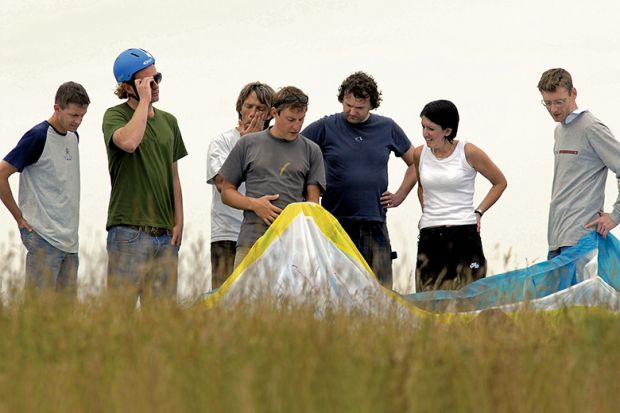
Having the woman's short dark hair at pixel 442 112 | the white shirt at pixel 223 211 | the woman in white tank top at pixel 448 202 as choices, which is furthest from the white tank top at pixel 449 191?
the white shirt at pixel 223 211

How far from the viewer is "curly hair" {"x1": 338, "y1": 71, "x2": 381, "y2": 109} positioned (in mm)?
8320

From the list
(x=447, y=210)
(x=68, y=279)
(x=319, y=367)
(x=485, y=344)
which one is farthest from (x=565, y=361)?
(x=68, y=279)

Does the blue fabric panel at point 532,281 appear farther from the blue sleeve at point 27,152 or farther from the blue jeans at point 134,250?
the blue sleeve at point 27,152

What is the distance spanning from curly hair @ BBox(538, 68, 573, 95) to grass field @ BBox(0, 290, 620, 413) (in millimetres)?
2569

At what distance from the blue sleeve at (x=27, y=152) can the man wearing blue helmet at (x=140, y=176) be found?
3.01 feet

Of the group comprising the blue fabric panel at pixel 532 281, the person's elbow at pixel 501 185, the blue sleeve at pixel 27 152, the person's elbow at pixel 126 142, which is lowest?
the blue fabric panel at pixel 532 281

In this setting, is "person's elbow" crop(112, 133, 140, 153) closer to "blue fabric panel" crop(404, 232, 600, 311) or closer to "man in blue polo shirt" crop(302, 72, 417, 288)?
"man in blue polo shirt" crop(302, 72, 417, 288)

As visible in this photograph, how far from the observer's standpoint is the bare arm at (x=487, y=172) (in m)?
8.03

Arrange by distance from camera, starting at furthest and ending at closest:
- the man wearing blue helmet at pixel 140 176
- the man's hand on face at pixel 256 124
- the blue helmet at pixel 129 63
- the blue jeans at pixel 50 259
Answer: the man's hand on face at pixel 256 124 → the blue jeans at pixel 50 259 → the blue helmet at pixel 129 63 → the man wearing blue helmet at pixel 140 176

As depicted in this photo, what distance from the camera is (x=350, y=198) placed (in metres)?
8.23

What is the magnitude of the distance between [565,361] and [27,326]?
269cm

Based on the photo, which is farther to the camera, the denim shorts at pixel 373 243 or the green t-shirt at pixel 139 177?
the denim shorts at pixel 373 243

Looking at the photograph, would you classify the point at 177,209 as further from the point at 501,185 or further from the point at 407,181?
the point at 501,185

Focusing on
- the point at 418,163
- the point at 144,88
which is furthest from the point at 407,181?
the point at 144,88
